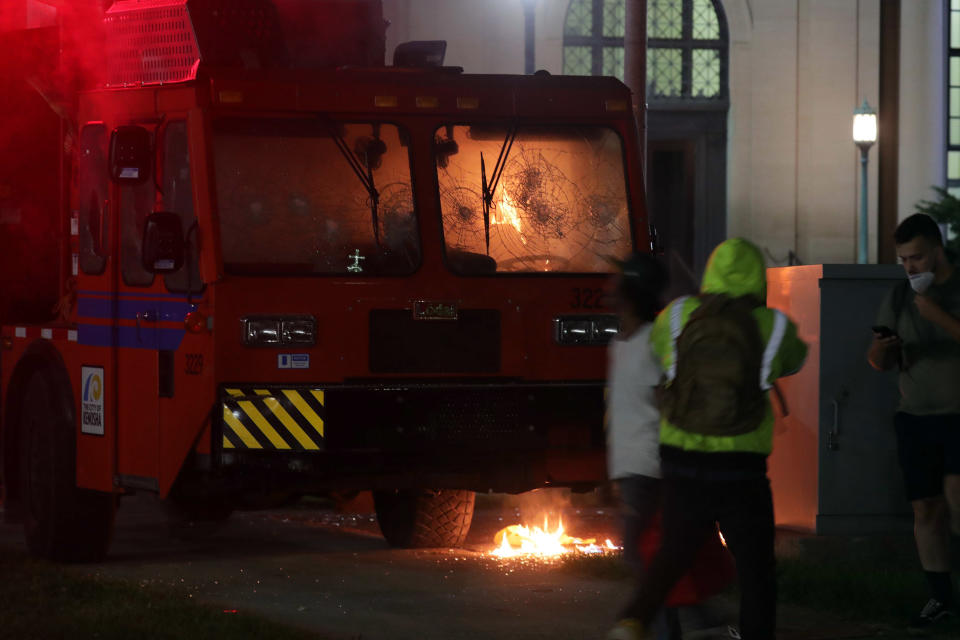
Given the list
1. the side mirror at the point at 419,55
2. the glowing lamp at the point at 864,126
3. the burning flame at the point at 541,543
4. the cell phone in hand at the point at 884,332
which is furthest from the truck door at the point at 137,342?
the glowing lamp at the point at 864,126

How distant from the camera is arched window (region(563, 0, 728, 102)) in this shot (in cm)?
2912

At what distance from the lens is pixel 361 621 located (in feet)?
28.5

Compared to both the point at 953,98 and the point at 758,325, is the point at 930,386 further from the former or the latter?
the point at 953,98

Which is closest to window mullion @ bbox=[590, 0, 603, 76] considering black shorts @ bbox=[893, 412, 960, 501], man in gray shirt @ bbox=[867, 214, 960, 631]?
man in gray shirt @ bbox=[867, 214, 960, 631]

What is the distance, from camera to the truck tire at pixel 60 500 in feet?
34.5

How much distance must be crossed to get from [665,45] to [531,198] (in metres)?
20.0

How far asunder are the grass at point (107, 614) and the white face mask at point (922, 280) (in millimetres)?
3156

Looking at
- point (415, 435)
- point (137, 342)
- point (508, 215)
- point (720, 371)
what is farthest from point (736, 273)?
point (137, 342)

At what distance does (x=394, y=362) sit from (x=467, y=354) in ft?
1.34

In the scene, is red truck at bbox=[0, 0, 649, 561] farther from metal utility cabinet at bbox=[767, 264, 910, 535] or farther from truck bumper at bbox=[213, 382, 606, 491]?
metal utility cabinet at bbox=[767, 264, 910, 535]

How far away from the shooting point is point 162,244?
31.0 ft

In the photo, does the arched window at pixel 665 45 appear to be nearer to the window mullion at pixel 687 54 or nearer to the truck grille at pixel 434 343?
the window mullion at pixel 687 54

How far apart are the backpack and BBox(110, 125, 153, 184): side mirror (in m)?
4.09

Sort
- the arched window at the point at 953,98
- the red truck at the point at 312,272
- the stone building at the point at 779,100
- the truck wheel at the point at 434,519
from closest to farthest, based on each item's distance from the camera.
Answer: the red truck at the point at 312,272
the truck wheel at the point at 434,519
the stone building at the point at 779,100
the arched window at the point at 953,98
